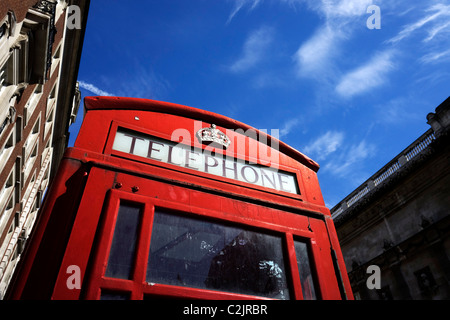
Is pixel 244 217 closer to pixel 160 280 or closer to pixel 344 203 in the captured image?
pixel 160 280

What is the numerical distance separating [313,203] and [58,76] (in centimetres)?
1662

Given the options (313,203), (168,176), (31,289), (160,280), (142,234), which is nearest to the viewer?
(31,289)

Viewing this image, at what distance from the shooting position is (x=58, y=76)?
15961mm

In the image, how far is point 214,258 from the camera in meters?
2.37

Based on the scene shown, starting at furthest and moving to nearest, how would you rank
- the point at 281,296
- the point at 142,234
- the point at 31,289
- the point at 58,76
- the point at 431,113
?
the point at 58,76
the point at 431,113
the point at 281,296
the point at 142,234
the point at 31,289

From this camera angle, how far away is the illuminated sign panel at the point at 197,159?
286 cm

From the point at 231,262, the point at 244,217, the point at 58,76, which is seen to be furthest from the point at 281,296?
the point at 58,76

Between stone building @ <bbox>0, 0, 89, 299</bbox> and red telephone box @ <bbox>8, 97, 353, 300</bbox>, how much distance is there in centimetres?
804

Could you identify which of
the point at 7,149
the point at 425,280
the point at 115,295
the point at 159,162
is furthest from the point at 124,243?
the point at 425,280

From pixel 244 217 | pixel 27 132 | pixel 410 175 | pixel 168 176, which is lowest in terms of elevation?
pixel 244 217

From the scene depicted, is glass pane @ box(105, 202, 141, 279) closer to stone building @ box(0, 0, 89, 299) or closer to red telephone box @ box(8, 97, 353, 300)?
red telephone box @ box(8, 97, 353, 300)

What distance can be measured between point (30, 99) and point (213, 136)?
488 inches
